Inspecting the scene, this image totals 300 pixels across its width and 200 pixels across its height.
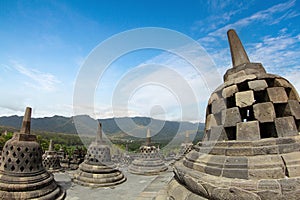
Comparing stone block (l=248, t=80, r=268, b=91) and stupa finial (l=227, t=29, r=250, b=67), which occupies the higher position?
stupa finial (l=227, t=29, r=250, b=67)

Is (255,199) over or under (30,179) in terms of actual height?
over

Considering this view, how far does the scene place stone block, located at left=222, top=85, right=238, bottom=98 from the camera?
12.1 feet

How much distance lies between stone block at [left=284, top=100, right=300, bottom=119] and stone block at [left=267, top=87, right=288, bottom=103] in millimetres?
144

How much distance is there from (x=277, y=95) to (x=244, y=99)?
0.64 meters

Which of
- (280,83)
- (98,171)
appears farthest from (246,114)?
(98,171)

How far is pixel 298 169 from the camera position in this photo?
2.56m

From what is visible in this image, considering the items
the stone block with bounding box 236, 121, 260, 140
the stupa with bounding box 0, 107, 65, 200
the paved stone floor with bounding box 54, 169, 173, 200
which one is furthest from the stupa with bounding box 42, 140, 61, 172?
the stone block with bounding box 236, 121, 260, 140

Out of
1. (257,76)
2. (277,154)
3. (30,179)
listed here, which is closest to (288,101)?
(257,76)

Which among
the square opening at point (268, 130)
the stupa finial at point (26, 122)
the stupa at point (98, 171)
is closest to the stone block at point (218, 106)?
the square opening at point (268, 130)

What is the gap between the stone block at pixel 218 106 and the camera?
382cm

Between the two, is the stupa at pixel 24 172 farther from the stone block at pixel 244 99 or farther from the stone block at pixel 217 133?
the stone block at pixel 244 99

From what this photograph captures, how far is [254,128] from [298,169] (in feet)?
2.78

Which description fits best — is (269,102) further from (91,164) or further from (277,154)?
(91,164)

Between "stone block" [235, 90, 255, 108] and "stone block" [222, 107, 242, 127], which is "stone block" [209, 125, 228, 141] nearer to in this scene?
"stone block" [222, 107, 242, 127]
